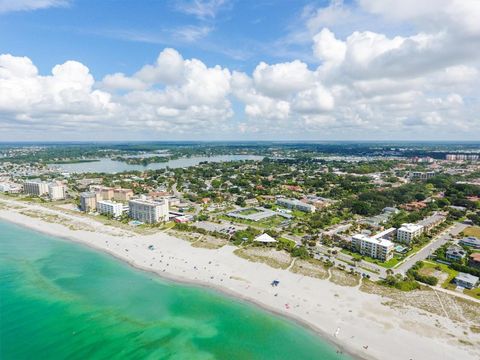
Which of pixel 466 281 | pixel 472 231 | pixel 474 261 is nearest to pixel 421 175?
pixel 472 231

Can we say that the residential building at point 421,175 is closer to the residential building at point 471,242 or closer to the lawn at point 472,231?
the lawn at point 472,231

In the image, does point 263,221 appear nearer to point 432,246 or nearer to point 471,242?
point 432,246

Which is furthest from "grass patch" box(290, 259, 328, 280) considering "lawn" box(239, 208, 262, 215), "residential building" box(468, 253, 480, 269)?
"lawn" box(239, 208, 262, 215)

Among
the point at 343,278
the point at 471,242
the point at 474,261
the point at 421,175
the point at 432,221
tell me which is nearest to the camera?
the point at 343,278

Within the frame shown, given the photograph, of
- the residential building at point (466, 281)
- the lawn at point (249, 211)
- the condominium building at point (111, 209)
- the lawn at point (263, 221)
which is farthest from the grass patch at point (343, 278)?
the condominium building at point (111, 209)

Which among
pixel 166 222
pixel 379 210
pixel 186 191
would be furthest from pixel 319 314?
pixel 186 191
